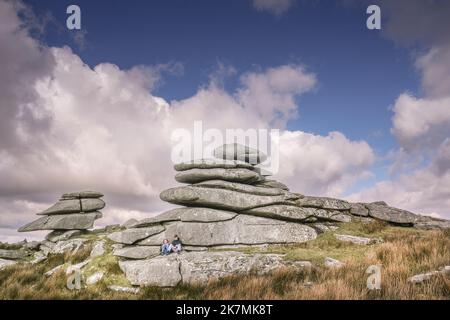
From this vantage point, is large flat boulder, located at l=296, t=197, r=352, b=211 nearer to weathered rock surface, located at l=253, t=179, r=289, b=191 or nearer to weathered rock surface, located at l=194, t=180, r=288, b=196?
weathered rock surface, located at l=194, t=180, r=288, b=196

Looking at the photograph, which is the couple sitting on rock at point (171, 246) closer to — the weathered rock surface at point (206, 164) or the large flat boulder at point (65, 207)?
the weathered rock surface at point (206, 164)

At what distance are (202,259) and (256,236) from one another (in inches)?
248

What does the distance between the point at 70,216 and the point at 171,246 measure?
1668 centimetres

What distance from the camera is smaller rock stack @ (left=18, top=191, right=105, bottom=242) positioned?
29.5 metres

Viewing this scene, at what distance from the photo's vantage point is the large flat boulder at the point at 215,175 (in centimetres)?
2261

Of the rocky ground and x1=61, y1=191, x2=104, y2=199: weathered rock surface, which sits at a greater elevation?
x1=61, y1=191, x2=104, y2=199: weathered rock surface

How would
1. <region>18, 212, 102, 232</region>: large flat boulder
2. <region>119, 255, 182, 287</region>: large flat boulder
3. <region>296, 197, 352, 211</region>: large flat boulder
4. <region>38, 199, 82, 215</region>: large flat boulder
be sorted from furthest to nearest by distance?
<region>38, 199, 82, 215</region>: large flat boulder, <region>18, 212, 102, 232</region>: large flat boulder, <region>296, 197, 352, 211</region>: large flat boulder, <region>119, 255, 182, 287</region>: large flat boulder

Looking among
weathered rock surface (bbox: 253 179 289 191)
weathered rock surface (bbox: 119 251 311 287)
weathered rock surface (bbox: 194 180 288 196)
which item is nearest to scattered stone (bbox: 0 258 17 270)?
weathered rock surface (bbox: 119 251 311 287)

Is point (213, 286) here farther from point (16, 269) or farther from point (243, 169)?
point (16, 269)

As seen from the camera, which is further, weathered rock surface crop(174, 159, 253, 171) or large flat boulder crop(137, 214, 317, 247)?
weathered rock surface crop(174, 159, 253, 171)

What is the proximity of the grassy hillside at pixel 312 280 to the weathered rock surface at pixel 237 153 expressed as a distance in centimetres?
869

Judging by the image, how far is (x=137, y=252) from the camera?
18.5m

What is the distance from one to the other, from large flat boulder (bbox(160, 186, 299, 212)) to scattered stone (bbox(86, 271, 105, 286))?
7.17 metres

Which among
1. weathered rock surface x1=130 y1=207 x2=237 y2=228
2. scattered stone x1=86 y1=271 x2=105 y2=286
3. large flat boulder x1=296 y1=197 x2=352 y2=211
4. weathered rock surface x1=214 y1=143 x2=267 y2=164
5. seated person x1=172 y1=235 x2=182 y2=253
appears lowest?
scattered stone x1=86 y1=271 x2=105 y2=286
